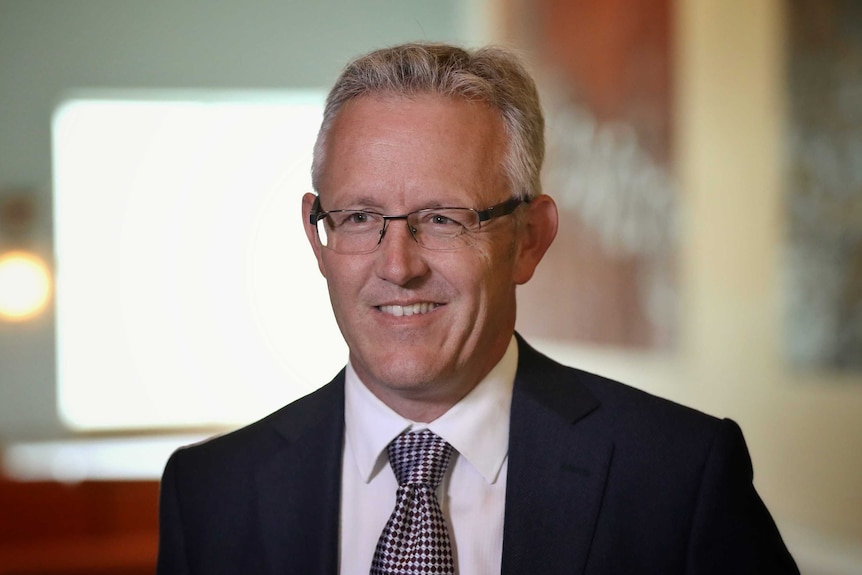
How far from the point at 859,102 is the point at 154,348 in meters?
2.51

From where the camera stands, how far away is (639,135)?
4.44m

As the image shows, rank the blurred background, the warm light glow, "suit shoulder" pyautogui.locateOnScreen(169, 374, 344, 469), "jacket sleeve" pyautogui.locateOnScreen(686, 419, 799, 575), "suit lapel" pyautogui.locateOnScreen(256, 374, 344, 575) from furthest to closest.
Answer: the warm light glow < the blurred background < "suit shoulder" pyautogui.locateOnScreen(169, 374, 344, 469) < "suit lapel" pyautogui.locateOnScreen(256, 374, 344, 575) < "jacket sleeve" pyautogui.locateOnScreen(686, 419, 799, 575)

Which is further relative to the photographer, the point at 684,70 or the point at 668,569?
the point at 684,70

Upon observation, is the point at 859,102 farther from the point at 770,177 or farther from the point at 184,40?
the point at 184,40

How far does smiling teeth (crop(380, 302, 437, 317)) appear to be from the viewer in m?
1.72

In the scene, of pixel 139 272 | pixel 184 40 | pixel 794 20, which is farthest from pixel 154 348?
pixel 794 20

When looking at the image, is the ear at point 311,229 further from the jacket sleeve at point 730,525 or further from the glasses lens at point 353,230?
the jacket sleeve at point 730,525

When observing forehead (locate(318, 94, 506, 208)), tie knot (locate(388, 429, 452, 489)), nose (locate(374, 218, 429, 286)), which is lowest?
tie knot (locate(388, 429, 452, 489))

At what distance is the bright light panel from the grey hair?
1.71 meters

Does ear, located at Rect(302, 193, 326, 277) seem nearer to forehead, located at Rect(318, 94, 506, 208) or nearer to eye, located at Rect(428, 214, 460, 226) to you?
forehead, located at Rect(318, 94, 506, 208)

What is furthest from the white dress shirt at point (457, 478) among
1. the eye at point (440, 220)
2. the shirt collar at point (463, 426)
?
the eye at point (440, 220)

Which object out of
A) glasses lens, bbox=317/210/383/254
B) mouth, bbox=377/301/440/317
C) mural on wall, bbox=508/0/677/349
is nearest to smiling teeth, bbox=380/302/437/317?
mouth, bbox=377/301/440/317

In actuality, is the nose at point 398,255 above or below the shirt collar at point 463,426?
above

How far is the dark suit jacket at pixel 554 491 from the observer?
5.60 ft
